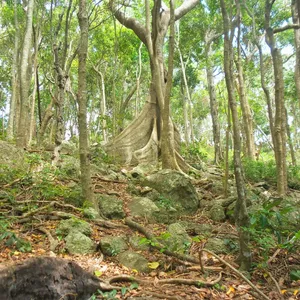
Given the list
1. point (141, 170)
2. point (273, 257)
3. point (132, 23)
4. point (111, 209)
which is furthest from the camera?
point (132, 23)

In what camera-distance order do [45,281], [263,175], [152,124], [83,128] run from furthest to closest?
1. [152,124]
2. [263,175]
3. [83,128]
4. [45,281]

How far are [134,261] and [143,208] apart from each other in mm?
2034

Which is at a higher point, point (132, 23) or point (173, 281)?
point (132, 23)

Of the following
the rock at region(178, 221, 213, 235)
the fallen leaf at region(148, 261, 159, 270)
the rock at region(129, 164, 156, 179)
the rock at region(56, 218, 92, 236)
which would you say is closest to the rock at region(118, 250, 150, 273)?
the fallen leaf at region(148, 261, 159, 270)

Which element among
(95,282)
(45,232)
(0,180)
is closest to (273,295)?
(95,282)

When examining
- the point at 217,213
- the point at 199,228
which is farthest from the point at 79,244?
the point at 217,213

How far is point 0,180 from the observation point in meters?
5.55

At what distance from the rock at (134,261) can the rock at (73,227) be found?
0.70m

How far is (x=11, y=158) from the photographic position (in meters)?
6.41

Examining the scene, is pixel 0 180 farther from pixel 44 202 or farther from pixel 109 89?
pixel 109 89

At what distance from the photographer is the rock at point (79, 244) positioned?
3.95 m

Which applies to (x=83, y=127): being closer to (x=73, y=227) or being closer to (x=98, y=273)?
(x=73, y=227)

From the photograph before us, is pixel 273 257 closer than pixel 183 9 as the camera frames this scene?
Yes

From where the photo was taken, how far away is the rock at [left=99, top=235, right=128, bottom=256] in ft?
13.2
